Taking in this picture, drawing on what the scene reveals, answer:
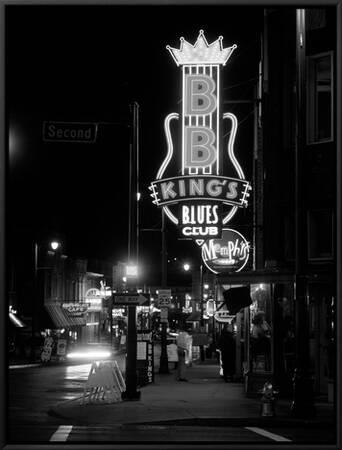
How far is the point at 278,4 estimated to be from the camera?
6.23m

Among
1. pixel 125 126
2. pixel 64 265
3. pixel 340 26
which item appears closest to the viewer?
pixel 340 26

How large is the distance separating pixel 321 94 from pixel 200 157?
136 inches

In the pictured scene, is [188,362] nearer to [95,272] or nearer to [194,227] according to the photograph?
[194,227]

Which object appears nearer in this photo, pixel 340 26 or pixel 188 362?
pixel 340 26

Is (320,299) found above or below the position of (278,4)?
below

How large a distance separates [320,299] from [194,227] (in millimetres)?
3601

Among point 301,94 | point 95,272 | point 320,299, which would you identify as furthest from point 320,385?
point 95,272

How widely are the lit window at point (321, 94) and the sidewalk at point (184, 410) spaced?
6.51m

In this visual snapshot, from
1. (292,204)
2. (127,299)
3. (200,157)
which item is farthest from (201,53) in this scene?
(127,299)

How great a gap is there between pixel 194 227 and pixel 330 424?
7.37 metres

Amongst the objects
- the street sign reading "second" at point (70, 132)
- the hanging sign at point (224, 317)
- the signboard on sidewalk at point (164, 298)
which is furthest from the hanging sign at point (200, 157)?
the signboard on sidewalk at point (164, 298)

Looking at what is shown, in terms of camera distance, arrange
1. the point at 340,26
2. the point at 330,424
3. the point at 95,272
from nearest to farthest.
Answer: the point at 340,26 → the point at 330,424 → the point at 95,272

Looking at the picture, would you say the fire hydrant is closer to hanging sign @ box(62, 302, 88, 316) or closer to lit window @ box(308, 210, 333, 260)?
lit window @ box(308, 210, 333, 260)

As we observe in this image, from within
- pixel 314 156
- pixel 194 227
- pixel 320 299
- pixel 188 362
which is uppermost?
pixel 314 156
